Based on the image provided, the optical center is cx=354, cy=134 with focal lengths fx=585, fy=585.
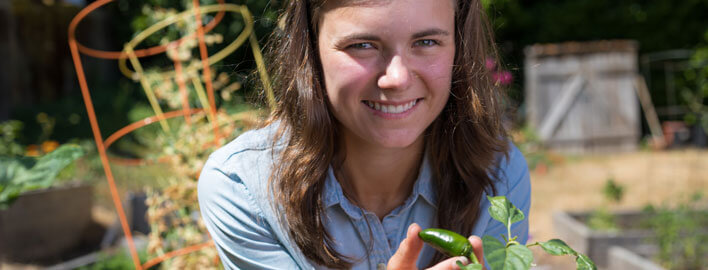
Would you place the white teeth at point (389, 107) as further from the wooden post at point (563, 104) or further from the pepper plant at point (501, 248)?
the wooden post at point (563, 104)

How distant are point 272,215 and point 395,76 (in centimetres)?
46

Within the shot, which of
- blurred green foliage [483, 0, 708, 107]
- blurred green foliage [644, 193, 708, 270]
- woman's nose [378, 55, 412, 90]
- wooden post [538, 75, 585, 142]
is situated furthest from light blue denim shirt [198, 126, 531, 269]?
blurred green foliage [483, 0, 708, 107]

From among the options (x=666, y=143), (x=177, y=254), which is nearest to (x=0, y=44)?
(x=177, y=254)

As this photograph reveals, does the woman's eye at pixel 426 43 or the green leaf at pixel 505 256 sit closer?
the green leaf at pixel 505 256

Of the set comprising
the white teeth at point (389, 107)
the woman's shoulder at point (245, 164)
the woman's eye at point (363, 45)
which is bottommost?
the woman's shoulder at point (245, 164)

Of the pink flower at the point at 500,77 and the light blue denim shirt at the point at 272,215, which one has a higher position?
the pink flower at the point at 500,77

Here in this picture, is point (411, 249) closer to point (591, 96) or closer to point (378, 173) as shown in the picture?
point (378, 173)

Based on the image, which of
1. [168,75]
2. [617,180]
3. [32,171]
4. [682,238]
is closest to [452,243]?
[32,171]

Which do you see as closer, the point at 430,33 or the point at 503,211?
the point at 503,211

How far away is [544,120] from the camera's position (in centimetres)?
839

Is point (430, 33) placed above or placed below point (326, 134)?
above

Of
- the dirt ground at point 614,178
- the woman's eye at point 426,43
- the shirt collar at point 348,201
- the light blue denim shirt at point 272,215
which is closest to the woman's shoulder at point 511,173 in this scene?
the light blue denim shirt at point 272,215

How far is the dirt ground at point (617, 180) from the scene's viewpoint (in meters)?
5.10

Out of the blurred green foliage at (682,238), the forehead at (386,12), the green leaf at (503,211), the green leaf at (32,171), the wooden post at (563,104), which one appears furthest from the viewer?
the wooden post at (563,104)
